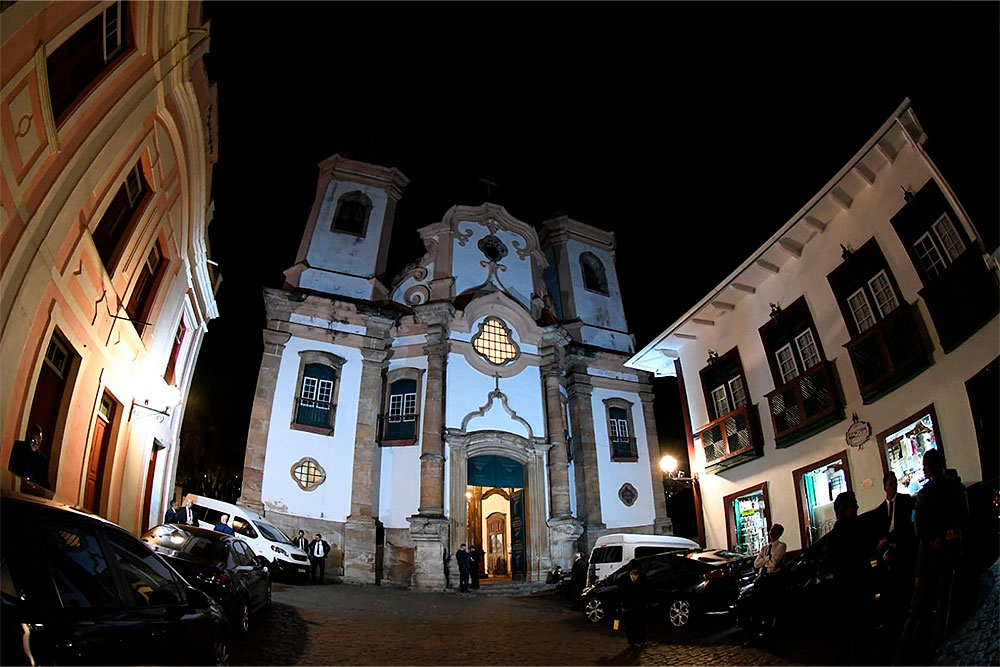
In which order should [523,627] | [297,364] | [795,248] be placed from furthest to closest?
1. [297,364]
2. [795,248]
3. [523,627]

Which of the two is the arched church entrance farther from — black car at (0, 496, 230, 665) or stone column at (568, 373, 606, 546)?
black car at (0, 496, 230, 665)

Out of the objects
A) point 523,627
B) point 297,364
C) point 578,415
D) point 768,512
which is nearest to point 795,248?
point 768,512

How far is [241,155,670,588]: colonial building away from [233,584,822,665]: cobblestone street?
7.83 meters

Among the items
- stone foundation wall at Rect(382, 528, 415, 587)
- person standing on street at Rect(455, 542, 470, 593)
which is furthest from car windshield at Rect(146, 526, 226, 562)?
stone foundation wall at Rect(382, 528, 415, 587)

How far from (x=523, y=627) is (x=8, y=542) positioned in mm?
9264

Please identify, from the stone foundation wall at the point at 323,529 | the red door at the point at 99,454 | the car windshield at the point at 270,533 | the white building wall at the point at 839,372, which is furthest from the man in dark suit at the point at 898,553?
the stone foundation wall at the point at 323,529

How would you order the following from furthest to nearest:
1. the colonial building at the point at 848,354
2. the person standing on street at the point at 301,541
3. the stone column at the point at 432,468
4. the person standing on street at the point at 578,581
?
the stone column at the point at 432,468 < the person standing on street at the point at 301,541 < the person standing on street at the point at 578,581 < the colonial building at the point at 848,354

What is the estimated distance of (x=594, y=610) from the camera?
11.4 m

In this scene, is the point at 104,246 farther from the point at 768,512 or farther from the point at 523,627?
the point at 768,512

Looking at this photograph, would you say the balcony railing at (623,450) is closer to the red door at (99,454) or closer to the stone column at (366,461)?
the stone column at (366,461)

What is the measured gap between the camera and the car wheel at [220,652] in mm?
5254

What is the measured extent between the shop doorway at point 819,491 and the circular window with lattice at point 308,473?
15.8 m

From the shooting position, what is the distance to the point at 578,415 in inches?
1045

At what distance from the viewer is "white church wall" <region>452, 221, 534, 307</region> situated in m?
26.9
